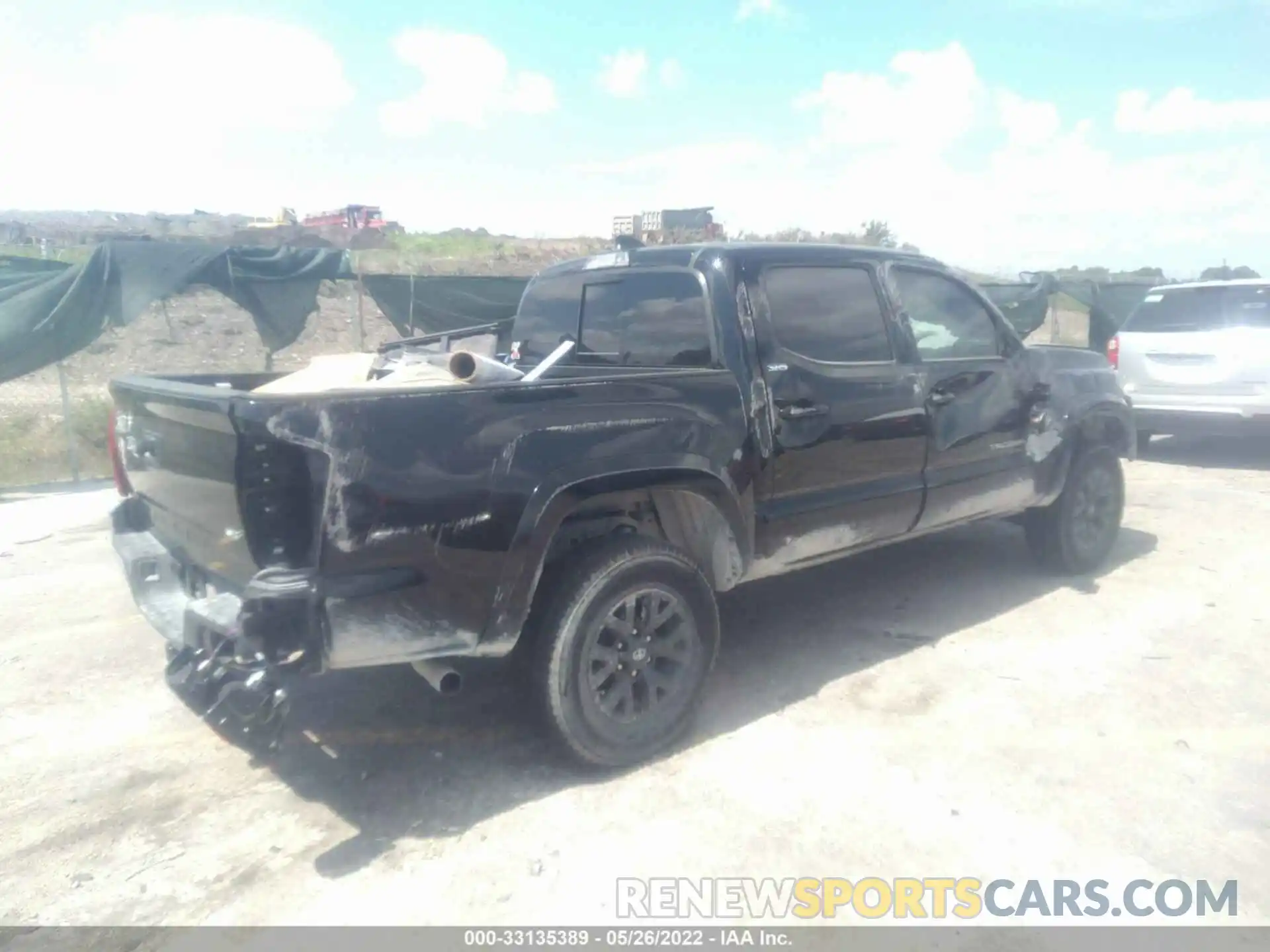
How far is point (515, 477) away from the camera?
3.14 metres

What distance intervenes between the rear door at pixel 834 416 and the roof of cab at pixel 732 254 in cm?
9

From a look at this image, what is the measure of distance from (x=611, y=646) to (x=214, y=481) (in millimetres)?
1455

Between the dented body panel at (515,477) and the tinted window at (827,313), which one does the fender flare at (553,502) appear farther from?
the tinted window at (827,313)

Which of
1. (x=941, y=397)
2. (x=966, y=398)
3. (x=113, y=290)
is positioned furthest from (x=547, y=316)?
(x=113, y=290)

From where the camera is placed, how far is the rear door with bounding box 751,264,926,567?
13.4ft

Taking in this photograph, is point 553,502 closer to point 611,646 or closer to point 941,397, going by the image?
point 611,646

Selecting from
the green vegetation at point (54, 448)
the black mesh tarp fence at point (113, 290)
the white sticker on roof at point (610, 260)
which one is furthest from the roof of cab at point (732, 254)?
the green vegetation at point (54, 448)

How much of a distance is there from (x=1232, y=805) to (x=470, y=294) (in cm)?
969

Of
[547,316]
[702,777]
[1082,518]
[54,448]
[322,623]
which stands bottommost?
[54,448]

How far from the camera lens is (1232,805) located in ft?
10.9

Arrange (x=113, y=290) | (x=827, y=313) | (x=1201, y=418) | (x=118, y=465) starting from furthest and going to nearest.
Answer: (x=113, y=290) < (x=1201, y=418) < (x=827, y=313) < (x=118, y=465)

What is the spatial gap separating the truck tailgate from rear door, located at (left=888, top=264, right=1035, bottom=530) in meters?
3.07

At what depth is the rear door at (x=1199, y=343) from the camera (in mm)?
8688
